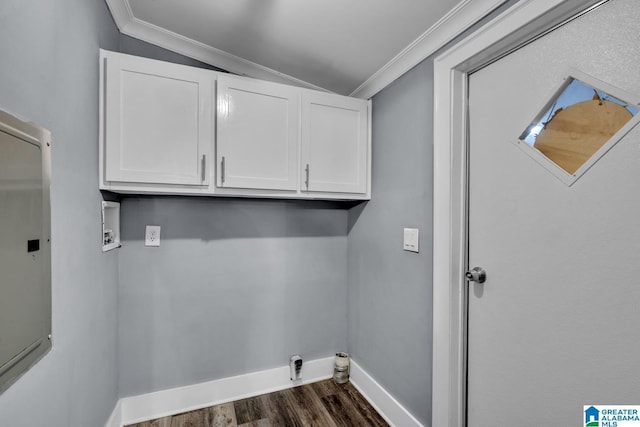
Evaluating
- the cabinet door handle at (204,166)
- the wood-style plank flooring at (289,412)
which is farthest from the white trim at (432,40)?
the wood-style plank flooring at (289,412)

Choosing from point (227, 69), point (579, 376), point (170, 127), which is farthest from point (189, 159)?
point (579, 376)

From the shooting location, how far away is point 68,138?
1066mm

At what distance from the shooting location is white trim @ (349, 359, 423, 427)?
1662mm

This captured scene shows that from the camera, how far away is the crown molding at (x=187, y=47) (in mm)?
1595

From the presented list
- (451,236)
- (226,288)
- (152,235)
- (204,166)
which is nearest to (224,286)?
(226,288)

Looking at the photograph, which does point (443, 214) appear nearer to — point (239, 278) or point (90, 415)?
point (239, 278)

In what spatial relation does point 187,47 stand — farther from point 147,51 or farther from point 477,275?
point 477,275

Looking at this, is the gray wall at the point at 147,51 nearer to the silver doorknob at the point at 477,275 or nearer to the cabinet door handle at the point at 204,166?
the cabinet door handle at the point at 204,166

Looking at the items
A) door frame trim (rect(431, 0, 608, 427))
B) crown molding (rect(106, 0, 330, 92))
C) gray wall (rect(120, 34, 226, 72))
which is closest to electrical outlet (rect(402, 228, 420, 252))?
door frame trim (rect(431, 0, 608, 427))

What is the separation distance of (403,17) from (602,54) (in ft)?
2.71

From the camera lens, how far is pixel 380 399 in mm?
1866

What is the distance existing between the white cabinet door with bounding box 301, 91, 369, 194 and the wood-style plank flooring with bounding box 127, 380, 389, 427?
1430mm

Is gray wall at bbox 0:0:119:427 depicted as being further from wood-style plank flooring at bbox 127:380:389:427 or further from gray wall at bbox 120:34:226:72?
wood-style plank flooring at bbox 127:380:389:427

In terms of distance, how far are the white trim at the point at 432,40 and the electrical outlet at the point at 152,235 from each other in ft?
5.50
